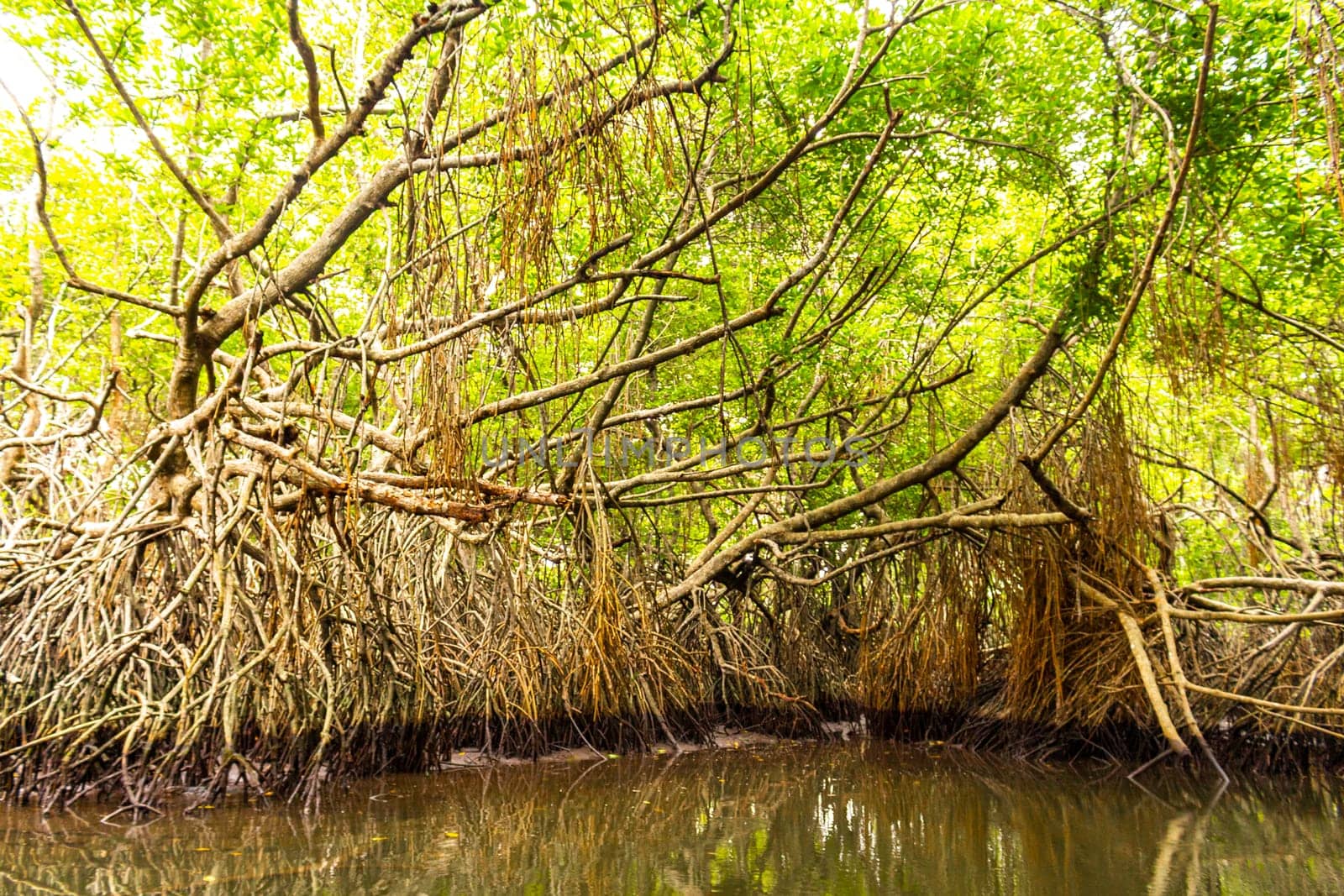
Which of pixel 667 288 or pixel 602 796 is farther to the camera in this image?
pixel 667 288

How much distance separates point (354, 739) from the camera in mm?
4500

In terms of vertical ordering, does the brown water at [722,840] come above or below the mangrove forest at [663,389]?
below

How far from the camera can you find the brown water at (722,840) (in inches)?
109

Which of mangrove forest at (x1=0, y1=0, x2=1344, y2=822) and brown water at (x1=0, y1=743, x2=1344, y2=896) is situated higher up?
mangrove forest at (x1=0, y1=0, x2=1344, y2=822)

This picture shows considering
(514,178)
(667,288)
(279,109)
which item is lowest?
(514,178)

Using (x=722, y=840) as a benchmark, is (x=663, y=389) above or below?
above

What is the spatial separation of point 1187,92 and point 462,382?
344cm

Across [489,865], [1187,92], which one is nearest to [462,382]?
[489,865]

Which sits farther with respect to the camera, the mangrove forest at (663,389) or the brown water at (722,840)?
the mangrove forest at (663,389)

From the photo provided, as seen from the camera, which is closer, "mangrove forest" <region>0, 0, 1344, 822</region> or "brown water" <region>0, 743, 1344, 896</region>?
"brown water" <region>0, 743, 1344, 896</region>

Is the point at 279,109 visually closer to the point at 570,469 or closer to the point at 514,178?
the point at 570,469

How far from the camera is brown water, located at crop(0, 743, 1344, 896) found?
2760 millimetres

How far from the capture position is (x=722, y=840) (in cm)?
335

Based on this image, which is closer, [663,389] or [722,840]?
[722,840]
